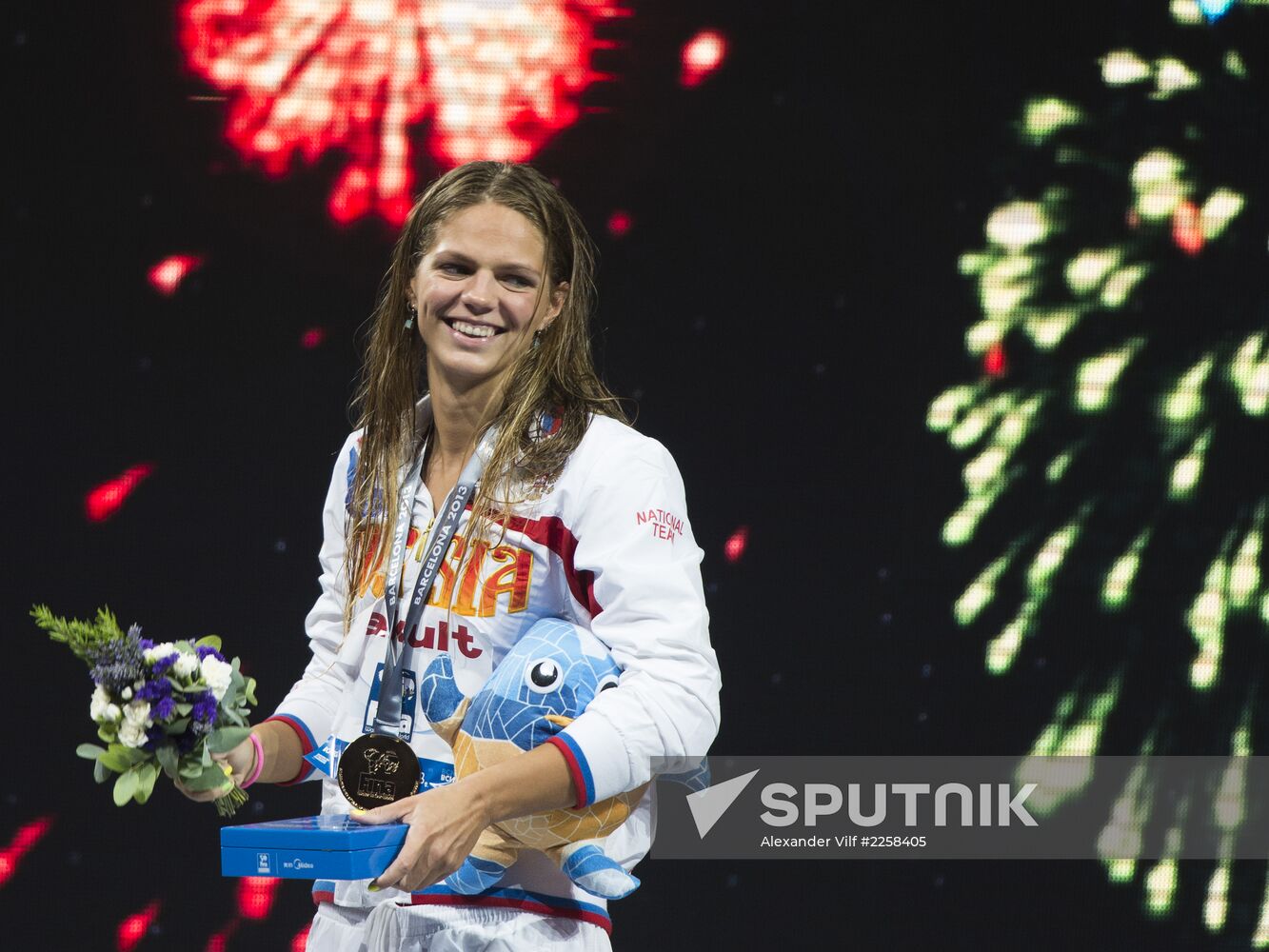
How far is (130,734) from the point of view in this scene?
1.54 m

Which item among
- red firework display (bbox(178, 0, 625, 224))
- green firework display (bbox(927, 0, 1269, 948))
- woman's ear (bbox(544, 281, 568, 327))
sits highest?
red firework display (bbox(178, 0, 625, 224))

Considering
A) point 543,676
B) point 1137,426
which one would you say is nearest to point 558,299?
point 543,676

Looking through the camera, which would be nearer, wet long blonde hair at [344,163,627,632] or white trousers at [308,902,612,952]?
white trousers at [308,902,612,952]

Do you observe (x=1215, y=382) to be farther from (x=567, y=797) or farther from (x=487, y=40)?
(x=567, y=797)

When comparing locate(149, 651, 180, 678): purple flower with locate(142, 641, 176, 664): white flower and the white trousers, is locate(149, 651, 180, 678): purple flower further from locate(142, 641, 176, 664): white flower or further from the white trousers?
the white trousers

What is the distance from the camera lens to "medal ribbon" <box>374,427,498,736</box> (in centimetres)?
175

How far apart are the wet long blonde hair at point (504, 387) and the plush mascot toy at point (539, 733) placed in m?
0.20

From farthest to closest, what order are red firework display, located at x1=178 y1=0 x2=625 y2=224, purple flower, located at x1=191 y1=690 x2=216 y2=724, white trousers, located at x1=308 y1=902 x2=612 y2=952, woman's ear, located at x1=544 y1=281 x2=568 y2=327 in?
red firework display, located at x1=178 y1=0 x2=625 y2=224
woman's ear, located at x1=544 y1=281 x2=568 y2=327
white trousers, located at x1=308 y1=902 x2=612 y2=952
purple flower, located at x1=191 y1=690 x2=216 y2=724

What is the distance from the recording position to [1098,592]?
3.72 metres

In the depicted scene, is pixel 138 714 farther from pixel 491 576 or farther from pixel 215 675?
pixel 491 576

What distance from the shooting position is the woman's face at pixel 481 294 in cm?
190

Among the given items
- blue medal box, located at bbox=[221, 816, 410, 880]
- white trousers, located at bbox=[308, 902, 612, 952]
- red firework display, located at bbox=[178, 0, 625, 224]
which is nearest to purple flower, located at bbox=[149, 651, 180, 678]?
blue medal box, located at bbox=[221, 816, 410, 880]

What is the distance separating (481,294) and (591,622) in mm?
451

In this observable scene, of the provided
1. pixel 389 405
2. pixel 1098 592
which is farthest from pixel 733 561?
pixel 389 405
